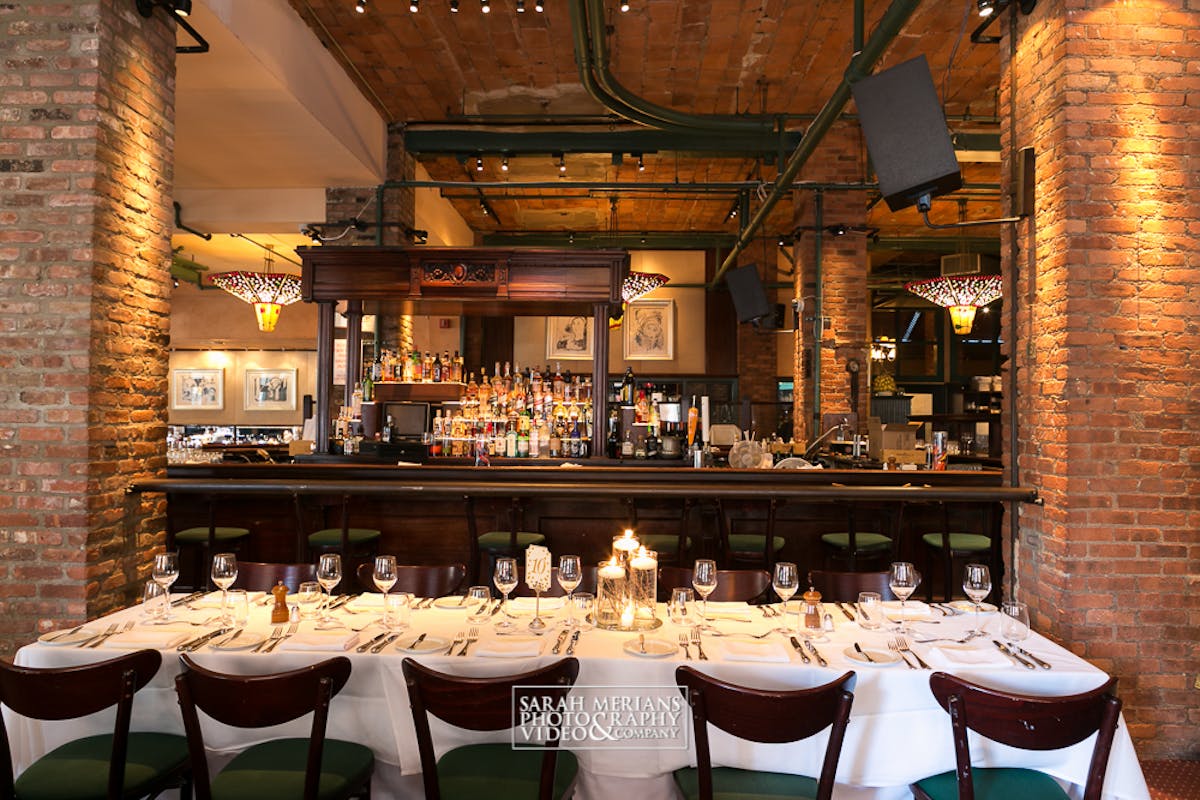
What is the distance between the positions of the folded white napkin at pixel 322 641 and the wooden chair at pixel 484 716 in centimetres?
49

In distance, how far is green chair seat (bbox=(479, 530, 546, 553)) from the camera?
4.83m

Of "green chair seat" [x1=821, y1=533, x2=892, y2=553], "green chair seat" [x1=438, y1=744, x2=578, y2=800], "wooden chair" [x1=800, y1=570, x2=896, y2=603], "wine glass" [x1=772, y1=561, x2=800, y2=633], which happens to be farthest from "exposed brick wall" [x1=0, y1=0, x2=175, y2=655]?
"green chair seat" [x1=821, y1=533, x2=892, y2=553]

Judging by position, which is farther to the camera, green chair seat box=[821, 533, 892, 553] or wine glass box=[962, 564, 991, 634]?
green chair seat box=[821, 533, 892, 553]

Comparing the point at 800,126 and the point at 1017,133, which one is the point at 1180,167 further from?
the point at 800,126

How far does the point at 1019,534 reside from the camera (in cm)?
400

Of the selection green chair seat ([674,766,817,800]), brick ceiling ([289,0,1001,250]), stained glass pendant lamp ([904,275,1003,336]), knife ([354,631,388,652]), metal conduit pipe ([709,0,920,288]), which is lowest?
→ green chair seat ([674,766,817,800])

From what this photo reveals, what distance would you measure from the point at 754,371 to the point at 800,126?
5.43m

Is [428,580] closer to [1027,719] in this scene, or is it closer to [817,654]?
[817,654]

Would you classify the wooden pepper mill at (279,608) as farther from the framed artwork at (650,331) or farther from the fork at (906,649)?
the framed artwork at (650,331)

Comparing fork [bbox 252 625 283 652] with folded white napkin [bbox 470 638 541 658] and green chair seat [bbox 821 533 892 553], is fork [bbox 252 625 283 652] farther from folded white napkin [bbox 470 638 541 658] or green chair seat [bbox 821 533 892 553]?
green chair seat [bbox 821 533 892 553]

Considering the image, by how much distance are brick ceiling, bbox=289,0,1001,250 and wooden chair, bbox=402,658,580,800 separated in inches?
177

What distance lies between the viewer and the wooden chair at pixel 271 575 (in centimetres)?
351

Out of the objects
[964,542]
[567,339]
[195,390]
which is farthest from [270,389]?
[964,542]

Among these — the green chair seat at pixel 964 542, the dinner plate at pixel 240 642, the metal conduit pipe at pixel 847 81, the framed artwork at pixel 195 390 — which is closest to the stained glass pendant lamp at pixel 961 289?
the metal conduit pipe at pixel 847 81
